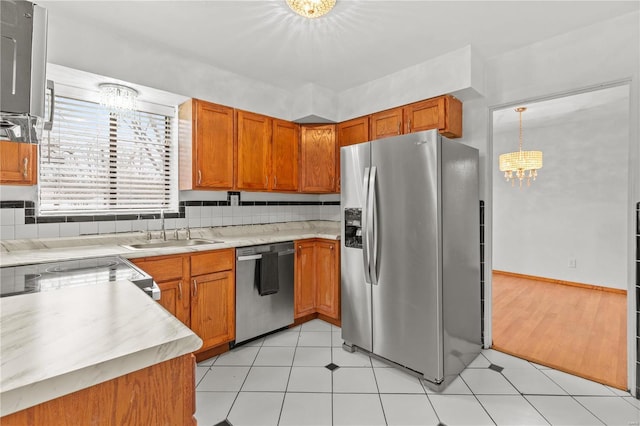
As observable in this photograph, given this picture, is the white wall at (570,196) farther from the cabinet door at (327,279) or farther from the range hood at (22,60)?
the range hood at (22,60)

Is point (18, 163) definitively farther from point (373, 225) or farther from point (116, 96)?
point (373, 225)

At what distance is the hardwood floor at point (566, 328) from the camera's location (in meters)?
2.44

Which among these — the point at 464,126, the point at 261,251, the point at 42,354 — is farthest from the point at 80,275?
the point at 464,126

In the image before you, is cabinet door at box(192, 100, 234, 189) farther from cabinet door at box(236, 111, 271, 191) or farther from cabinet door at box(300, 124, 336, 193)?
cabinet door at box(300, 124, 336, 193)

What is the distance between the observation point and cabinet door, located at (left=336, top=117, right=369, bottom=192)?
332 centimetres

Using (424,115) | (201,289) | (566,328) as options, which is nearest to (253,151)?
(201,289)

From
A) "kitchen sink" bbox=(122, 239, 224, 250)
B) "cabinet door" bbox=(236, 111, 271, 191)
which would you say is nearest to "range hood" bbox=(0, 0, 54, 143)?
"kitchen sink" bbox=(122, 239, 224, 250)

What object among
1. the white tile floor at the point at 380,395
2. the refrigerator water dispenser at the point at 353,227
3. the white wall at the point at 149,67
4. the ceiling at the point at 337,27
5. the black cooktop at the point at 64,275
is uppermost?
the ceiling at the point at 337,27

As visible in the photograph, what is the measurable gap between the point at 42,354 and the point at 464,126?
311cm

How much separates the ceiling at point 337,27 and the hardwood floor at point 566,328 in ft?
8.16

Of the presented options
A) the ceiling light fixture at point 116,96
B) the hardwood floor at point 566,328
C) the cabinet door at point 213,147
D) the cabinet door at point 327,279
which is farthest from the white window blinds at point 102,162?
the hardwood floor at point 566,328

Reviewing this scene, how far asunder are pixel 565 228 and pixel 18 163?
619 cm

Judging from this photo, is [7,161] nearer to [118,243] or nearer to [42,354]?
[118,243]

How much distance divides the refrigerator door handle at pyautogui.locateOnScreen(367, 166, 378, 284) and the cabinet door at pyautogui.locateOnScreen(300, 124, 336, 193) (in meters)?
1.12
